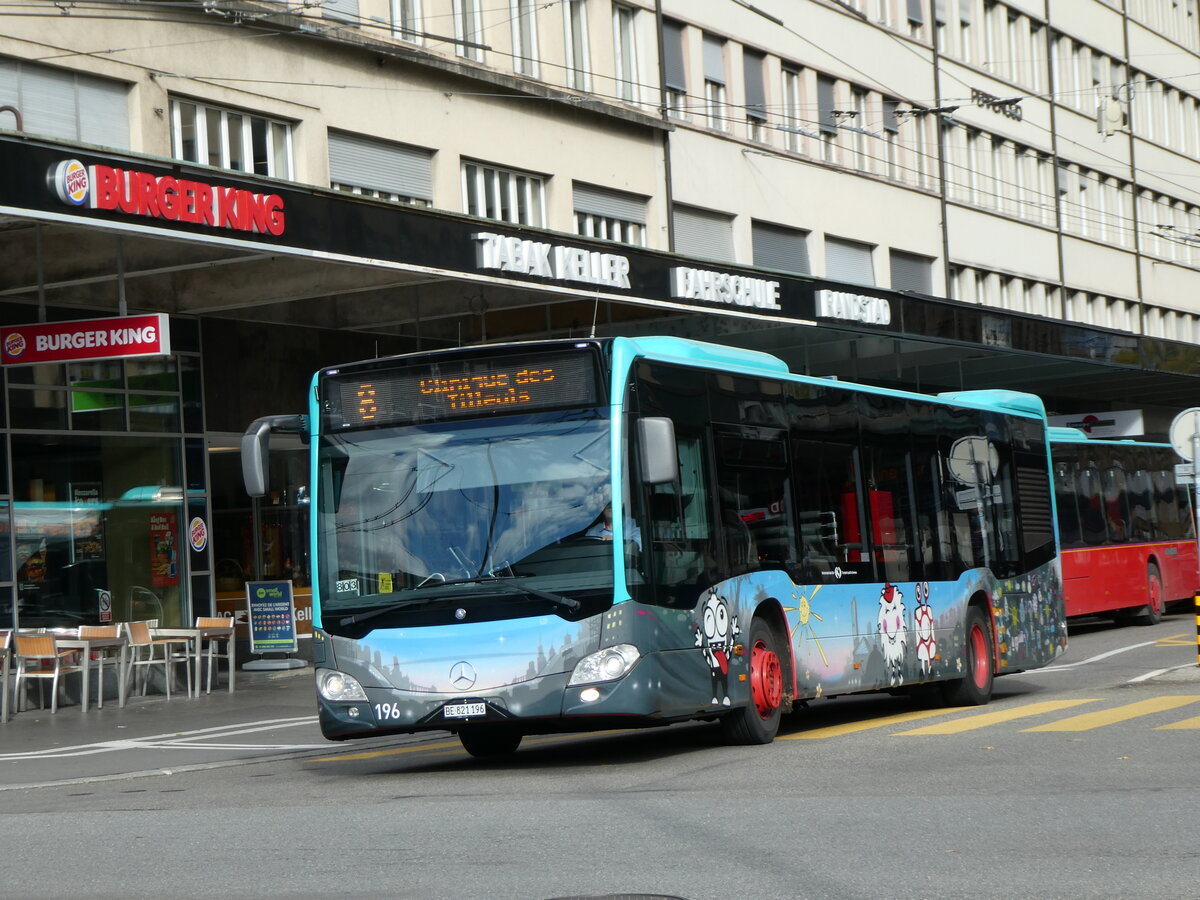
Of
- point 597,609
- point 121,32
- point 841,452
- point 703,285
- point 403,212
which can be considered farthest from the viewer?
point 703,285

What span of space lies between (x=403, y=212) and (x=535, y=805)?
33.5 feet

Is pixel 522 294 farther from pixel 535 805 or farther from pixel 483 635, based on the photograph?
pixel 535 805

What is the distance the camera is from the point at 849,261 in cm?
3738

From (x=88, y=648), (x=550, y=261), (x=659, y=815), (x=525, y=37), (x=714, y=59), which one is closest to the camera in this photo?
(x=659, y=815)

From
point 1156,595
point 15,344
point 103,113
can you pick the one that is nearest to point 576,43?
point 103,113

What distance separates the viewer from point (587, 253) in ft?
70.1

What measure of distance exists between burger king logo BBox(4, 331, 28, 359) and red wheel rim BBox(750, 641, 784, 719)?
9055mm

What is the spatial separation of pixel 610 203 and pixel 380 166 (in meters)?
5.86

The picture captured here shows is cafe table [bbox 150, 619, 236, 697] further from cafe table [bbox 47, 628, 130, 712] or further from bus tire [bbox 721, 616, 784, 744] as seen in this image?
bus tire [bbox 721, 616, 784, 744]

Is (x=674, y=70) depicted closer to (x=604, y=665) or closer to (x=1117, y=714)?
(x=1117, y=714)

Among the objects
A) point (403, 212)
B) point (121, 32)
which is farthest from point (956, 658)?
point (121, 32)

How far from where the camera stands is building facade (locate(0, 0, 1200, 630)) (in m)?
18.8

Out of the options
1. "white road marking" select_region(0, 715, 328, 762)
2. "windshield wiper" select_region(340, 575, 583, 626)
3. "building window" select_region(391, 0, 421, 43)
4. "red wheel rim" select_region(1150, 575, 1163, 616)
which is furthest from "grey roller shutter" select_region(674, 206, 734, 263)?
"windshield wiper" select_region(340, 575, 583, 626)

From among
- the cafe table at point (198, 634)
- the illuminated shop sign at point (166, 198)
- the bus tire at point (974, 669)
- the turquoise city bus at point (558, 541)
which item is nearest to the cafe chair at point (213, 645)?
the cafe table at point (198, 634)
